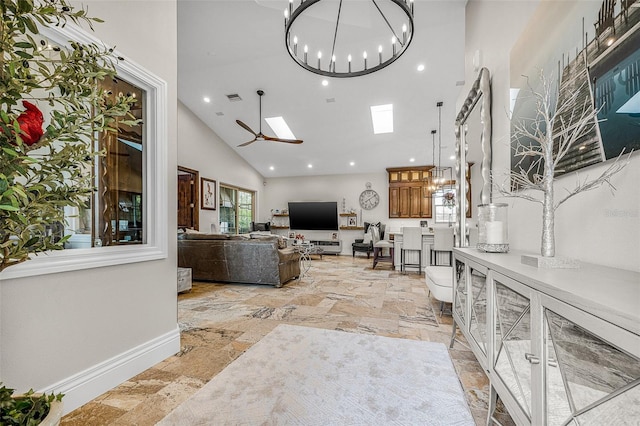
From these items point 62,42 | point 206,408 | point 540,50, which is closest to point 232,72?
point 62,42

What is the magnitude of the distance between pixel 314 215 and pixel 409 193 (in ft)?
10.4

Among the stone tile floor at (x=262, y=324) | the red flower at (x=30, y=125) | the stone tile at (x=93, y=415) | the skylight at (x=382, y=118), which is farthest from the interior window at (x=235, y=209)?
the red flower at (x=30, y=125)

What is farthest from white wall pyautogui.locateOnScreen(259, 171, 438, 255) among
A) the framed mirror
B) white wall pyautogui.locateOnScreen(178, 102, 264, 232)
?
the framed mirror

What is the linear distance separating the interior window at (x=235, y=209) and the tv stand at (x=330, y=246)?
99.0 inches

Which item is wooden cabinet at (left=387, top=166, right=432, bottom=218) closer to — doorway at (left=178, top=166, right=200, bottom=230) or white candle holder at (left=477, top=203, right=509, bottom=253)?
doorway at (left=178, top=166, right=200, bottom=230)

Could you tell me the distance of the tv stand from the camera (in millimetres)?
9281

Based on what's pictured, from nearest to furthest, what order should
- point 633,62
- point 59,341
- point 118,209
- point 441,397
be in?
point 633,62 < point 59,341 < point 441,397 < point 118,209

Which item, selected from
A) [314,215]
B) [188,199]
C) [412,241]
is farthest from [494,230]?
[314,215]

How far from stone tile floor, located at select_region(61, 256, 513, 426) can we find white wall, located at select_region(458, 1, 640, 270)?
1.10m

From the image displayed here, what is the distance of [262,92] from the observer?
228 inches

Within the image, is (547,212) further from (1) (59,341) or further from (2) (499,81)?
(1) (59,341)

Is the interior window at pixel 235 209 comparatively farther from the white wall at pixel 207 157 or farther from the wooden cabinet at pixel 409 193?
the wooden cabinet at pixel 409 193

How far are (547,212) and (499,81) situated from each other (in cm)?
148

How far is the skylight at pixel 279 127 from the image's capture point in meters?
6.90
